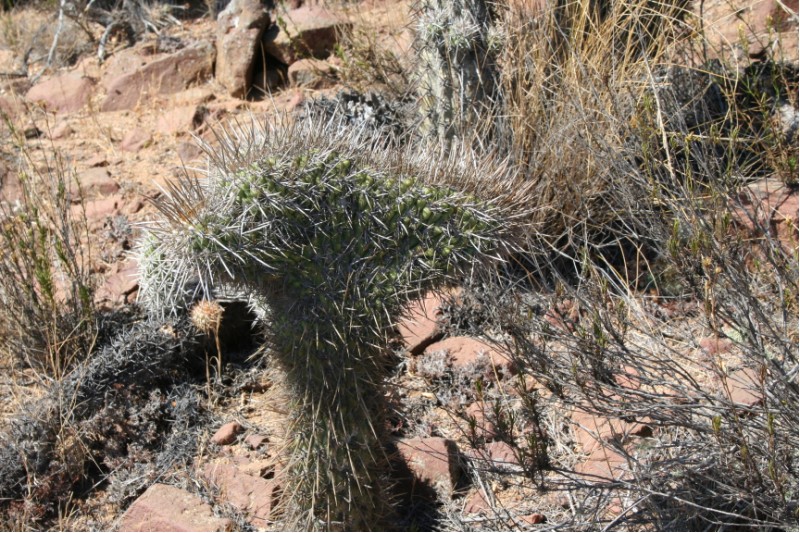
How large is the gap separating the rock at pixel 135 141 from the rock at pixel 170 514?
2.66 m

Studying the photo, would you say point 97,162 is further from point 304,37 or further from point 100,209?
point 304,37

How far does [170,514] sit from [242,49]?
334cm

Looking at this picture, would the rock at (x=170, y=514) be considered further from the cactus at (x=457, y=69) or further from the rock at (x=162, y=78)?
the rock at (x=162, y=78)

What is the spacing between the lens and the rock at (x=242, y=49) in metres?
5.40

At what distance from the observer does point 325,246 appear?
2.32m

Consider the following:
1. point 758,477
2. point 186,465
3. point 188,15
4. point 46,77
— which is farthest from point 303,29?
point 758,477

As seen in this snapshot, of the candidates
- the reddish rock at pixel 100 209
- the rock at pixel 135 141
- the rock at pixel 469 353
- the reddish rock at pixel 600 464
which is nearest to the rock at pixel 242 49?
the rock at pixel 135 141

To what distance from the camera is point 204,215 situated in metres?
2.12

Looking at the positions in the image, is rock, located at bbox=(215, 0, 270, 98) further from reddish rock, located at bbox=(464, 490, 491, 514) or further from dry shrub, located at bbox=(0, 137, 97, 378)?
reddish rock, located at bbox=(464, 490, 491, 514)

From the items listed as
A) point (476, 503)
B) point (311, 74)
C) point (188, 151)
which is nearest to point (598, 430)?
point (476, 503)

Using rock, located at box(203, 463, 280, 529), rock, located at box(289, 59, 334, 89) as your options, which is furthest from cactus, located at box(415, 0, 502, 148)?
rock, located at box(203, 463, 280, 529)

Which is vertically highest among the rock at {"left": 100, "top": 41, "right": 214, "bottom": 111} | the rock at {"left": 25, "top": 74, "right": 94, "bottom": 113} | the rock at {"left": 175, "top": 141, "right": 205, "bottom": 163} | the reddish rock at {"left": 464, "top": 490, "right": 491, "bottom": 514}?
the rock at {"left": 100, "top": 41, "right": 214, "bottom": 111}

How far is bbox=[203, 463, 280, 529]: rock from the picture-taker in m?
3.02

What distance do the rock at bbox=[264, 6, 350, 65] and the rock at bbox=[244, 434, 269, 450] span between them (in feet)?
9.42
